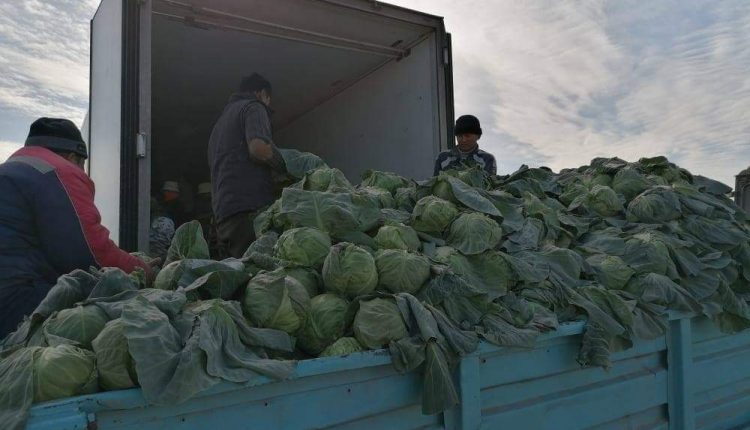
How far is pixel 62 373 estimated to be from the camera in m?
1.68

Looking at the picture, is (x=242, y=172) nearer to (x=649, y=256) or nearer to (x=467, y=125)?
(x=467, y=125)

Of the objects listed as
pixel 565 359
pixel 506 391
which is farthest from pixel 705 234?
pixel 506 391

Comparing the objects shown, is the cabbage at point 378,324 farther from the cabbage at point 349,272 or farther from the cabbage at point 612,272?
the cabbage at point 612,272

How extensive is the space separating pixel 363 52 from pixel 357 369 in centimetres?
531

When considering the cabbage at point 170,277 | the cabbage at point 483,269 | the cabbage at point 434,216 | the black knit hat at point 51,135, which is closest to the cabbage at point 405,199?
the cabbage at point 434,216

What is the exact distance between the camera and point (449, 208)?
3.29 m

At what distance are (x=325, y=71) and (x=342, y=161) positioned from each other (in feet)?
4.42

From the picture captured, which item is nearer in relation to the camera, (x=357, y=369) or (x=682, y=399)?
(x=357, y=369)

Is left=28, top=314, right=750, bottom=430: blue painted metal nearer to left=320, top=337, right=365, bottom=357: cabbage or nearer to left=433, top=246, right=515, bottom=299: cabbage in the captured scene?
left=320, top=337, right=365, bottom=357: cabbage

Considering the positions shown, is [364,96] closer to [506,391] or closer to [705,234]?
[705,234]

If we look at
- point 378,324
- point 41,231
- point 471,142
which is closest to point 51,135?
point 41,231

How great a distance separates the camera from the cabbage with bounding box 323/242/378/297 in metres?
2.46

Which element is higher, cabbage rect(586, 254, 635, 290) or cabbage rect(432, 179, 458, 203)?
cabbage rect(432, 179, 458, 203)

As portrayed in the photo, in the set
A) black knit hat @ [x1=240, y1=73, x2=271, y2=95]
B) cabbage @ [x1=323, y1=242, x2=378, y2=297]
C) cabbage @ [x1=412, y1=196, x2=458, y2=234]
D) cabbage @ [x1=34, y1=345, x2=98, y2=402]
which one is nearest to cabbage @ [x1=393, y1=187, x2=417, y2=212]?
cabbage @ [x1=412, y1=196, x2=458, y2=234]
